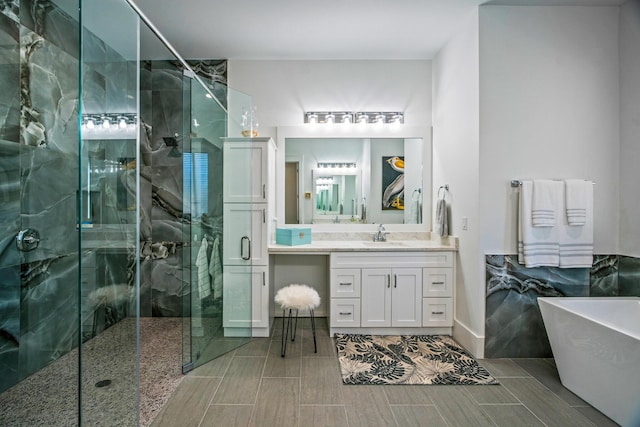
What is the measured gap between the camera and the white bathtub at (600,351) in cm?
181

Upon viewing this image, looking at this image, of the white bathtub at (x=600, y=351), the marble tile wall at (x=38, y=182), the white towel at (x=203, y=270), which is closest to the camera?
the white bathtub at (x=600, y=351)

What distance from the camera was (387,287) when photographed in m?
3.11

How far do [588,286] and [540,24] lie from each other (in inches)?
84.5

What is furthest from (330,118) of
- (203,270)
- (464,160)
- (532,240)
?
(532,240)

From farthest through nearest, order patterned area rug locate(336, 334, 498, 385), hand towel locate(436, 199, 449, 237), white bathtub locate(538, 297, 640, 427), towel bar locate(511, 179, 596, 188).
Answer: hand towel locate(436, 199, 449, 237) < towel bar locate(511, 179, 596, 188) < patterned area rug locate(336, 334, 498, 385) < white bathtub locate(538, 297, 640, 427)

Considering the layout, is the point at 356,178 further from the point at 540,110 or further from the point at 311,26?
the point at 540,110

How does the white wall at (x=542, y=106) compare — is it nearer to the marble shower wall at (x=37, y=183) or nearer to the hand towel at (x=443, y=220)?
the hand towel at (x=443, y=220)

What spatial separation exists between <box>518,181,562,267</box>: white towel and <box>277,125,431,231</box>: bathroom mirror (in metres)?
1.17

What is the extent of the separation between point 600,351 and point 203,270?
2619 millimetres

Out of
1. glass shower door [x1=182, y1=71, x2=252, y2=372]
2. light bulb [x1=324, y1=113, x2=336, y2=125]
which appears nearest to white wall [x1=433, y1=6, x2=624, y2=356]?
light bulb [x1=324, y1=113, x2=336, y2=125]

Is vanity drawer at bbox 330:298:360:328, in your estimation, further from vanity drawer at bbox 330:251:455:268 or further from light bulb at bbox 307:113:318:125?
light bulb at bbox 307:113:318:125

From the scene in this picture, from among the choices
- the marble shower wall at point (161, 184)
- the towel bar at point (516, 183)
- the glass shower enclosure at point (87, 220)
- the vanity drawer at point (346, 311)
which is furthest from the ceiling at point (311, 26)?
the vanity drawer at point (346, 311)

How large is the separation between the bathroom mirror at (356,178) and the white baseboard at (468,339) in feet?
3.67

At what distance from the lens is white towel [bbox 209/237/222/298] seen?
2.65 meters
